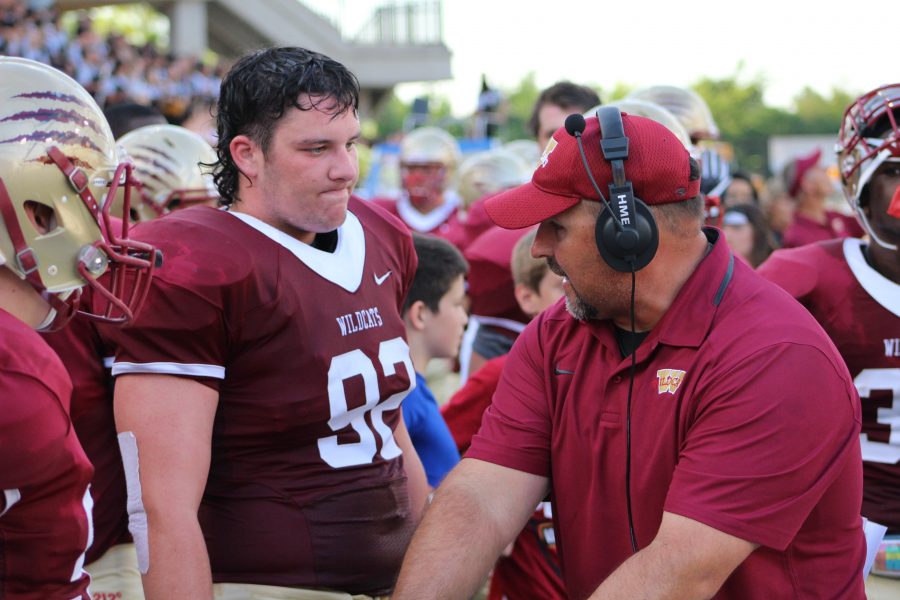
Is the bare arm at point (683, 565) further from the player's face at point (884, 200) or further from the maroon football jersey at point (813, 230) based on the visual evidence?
the maroon football jersey at point (813, 230)

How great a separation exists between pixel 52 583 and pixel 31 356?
0.44 metres

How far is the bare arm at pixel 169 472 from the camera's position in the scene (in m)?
2.39

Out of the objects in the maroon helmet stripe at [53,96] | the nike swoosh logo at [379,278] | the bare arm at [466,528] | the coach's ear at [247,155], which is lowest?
the bare arm at [466,528]

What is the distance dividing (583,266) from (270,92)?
0.95 meters

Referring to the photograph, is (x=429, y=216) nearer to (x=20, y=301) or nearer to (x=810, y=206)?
(x=810, y=206)

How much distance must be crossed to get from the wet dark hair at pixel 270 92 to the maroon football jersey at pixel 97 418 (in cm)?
54

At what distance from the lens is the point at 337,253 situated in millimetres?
2828

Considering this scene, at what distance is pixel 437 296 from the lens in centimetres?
395

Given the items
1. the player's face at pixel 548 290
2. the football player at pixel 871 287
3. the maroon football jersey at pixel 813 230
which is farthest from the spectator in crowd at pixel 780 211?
the football player at pixel 871 287

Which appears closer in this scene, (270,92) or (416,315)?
(270,92)

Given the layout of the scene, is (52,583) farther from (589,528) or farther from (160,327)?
(589,528)

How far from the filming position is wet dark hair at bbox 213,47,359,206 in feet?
8.87

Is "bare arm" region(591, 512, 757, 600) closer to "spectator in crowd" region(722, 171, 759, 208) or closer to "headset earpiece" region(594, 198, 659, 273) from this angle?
"headset earpiece" region(594, 198, 659, 273)

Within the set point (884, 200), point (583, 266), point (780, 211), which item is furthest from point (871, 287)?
point (780, 211)
